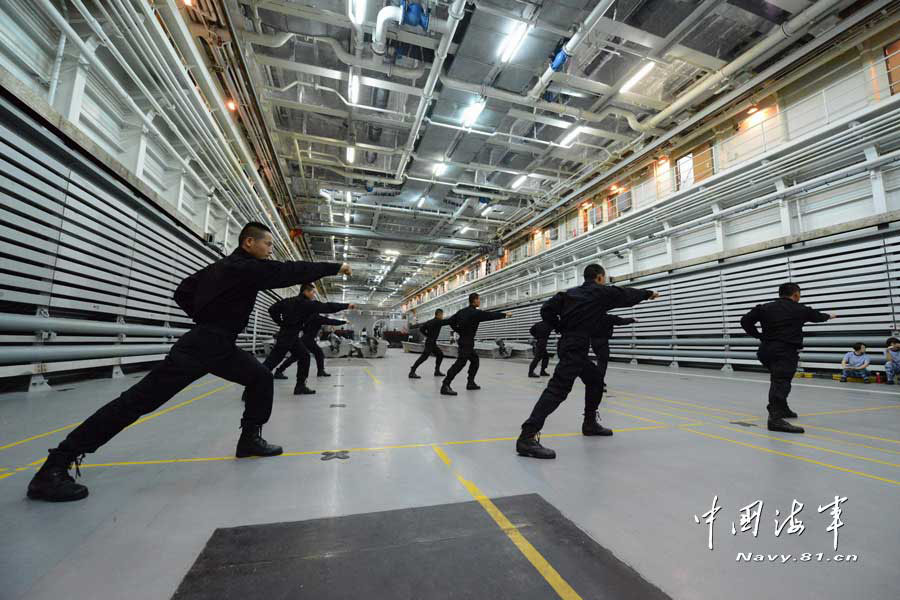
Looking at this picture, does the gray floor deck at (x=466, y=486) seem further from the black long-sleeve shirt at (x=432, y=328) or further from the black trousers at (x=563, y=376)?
the black long-sleeve shirt at (x=432, y=328)

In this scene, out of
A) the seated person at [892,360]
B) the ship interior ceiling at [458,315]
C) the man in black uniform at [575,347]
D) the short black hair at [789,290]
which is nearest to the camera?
the ship interior ceiling at [458,315]

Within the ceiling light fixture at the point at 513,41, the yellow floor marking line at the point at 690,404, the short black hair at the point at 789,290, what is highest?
the ceiling light fixture at the point at 513,41

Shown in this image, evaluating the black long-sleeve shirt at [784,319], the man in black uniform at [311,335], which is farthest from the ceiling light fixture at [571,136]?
the man in black uniform at [311,335]

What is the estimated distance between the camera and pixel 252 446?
254 cm

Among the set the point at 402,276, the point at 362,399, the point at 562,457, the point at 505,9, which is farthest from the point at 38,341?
the point at 402,276

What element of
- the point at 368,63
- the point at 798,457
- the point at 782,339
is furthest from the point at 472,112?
the point at 798,457

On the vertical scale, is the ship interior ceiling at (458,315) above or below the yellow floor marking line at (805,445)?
above

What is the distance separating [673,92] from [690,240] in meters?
4.53

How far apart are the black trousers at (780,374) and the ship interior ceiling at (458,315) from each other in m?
0.03

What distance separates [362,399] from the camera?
514cm

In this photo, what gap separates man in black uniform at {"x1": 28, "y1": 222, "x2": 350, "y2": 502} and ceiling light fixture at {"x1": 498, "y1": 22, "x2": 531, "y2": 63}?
7505 millimetres

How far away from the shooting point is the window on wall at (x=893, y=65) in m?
7.46

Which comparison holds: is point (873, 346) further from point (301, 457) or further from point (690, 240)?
point (301, 457)

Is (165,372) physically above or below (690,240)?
below
